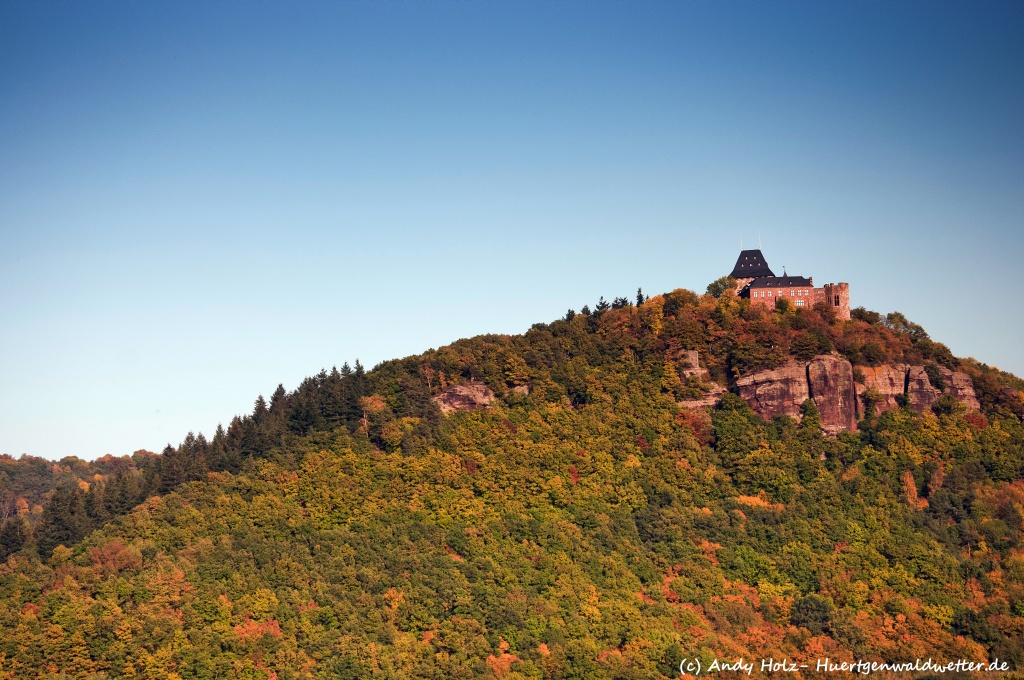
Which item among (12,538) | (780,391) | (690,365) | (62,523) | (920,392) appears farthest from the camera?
(690,365)

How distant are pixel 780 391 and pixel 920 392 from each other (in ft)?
43.6

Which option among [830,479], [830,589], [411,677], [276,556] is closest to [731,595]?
[830,589]

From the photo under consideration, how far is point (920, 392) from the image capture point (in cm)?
12312

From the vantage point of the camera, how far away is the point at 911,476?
115938 mm

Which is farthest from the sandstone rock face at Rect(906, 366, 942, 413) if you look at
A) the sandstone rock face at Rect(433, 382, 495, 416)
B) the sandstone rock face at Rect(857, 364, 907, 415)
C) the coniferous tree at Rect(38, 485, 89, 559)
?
the coniferous tree at Rect(38, 485, 89, 559)

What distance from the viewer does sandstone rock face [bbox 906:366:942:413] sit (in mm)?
122812

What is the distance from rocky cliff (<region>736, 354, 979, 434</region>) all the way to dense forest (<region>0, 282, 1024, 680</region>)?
1.11 meters

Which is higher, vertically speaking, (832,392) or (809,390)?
(809,390)

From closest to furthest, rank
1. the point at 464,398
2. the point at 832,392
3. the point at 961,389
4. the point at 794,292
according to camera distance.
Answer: the point at 832,392 < the point at 464,398 < the point at 961,389 < the point at 794,292

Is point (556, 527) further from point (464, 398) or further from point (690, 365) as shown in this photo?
point (690, 365)

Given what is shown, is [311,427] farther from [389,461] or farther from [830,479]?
[830,479]

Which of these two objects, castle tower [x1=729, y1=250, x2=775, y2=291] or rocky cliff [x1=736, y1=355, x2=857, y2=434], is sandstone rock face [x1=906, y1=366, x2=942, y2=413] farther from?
castle tower [x1=729, y1=250, x2=775, y2=291]

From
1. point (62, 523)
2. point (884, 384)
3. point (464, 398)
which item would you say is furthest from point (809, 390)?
point (62, 523)

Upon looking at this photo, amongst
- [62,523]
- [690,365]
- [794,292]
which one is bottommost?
[62,523]
